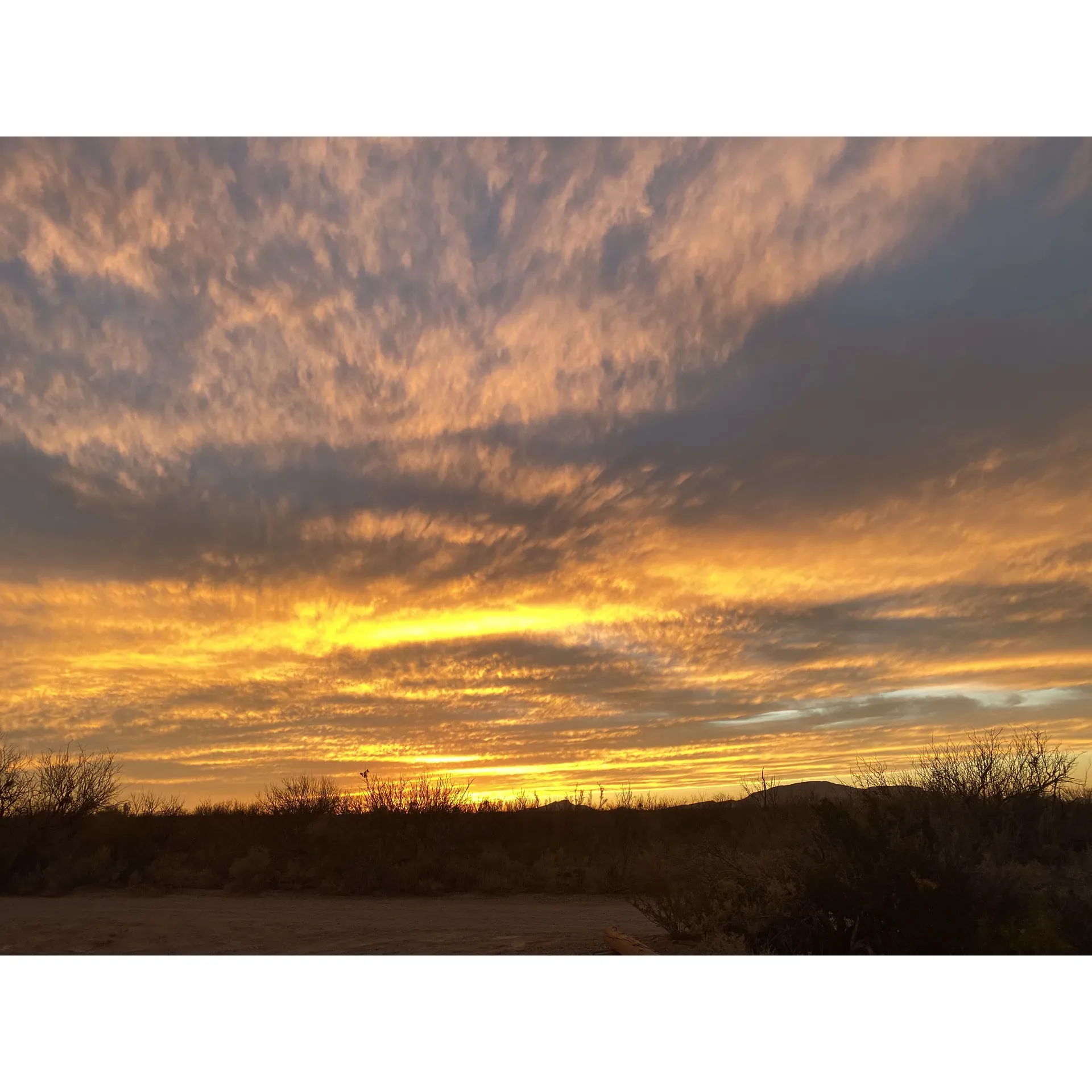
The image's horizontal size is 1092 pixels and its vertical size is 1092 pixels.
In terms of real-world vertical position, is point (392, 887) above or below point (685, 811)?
below

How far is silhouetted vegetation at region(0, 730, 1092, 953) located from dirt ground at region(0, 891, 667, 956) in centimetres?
88

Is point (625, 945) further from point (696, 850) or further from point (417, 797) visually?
point (417, 797)

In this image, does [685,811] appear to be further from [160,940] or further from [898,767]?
[160,940]

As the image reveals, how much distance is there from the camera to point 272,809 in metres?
18.8

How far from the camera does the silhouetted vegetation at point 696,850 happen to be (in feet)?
28.5

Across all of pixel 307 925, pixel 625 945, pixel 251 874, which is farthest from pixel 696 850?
pixel 251 874

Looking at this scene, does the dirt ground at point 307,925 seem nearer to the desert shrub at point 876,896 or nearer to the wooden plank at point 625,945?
the wooden plank at point 625,945

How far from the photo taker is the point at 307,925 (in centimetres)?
1095

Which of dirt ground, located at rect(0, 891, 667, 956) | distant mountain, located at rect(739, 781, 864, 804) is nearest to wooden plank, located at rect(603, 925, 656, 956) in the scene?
dirt ground, located at rect(0, 891, 667, 956)

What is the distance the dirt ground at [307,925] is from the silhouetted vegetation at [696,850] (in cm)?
88

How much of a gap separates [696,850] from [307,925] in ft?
16.3

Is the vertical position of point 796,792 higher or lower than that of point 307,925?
higher

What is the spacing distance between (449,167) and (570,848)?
42.2ft

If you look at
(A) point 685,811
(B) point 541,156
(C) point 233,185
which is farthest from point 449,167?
(A) point 685,811
